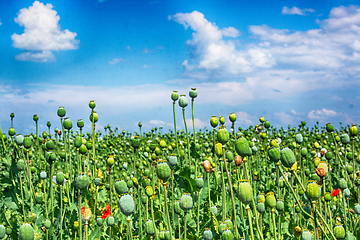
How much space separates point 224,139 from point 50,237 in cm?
186

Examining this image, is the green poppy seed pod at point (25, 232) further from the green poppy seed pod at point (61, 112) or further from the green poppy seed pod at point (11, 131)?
the green poppy seed pod at point (11, 131)

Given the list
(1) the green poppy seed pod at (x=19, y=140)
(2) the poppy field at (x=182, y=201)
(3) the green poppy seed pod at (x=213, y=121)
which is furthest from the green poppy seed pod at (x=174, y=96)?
(1) the green poppy seed pod at (x=19, y=140)

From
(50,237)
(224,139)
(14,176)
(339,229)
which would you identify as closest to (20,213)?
(14,176)

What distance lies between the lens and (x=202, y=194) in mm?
2840

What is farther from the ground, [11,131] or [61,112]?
[61,112]

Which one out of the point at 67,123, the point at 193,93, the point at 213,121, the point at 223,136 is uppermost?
the point at 193,93

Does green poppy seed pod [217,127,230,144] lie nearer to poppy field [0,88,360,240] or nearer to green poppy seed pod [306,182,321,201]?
poppy field [0,88,360,240]

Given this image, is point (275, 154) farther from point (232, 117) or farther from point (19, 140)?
point (19, 140)

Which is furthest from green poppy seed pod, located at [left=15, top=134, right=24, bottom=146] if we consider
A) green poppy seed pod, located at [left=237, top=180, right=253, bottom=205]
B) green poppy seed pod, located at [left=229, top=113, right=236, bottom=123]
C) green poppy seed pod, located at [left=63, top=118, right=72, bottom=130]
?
green poppy seed pod, located at [left=237, top=180, right=253, bottom=205]

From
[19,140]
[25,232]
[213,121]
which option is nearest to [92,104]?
[19,140]

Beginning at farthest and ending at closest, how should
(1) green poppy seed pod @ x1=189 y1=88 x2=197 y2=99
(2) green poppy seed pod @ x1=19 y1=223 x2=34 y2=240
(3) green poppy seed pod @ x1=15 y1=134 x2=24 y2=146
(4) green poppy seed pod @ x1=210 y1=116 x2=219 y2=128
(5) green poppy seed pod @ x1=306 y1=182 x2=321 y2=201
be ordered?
(1) green poppy seed pod @ x1=189 y1=88 x2=197 y2=99 → (3) green poppy seed pod @ x1=15 y1=134 x2=24 y2=146 → (4) green poppy seed pod @ x1=210 y1=116 x2=219 y2=128 → (5) green poppy seed pod @ x1=306 y1=182 x2=321 y2=201 → (2) green poppy seed pod @ x1=19 y1=223 x2=34 y2=240

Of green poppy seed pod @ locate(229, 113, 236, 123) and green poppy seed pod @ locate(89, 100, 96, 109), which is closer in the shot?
green poppy seed pod @ locate(229, 113, 236, 123)

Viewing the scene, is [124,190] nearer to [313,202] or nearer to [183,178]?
[313,202]

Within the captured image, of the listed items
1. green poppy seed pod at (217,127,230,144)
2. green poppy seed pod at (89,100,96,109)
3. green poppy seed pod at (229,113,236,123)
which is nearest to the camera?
green poppy seed pod at (217,127,230,144)
